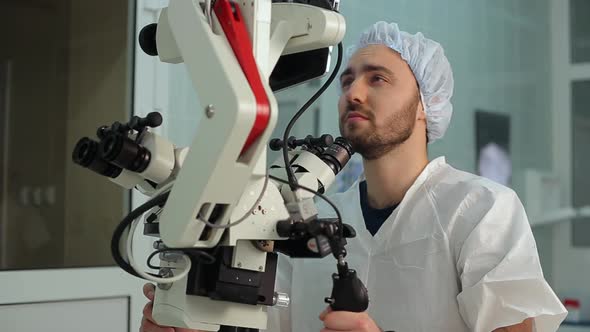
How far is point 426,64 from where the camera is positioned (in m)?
1.68

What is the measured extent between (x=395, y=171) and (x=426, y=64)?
0.93 feet

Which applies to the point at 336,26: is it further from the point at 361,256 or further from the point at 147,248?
the point at 147,248

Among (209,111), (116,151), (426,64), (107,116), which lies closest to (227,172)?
(209,111)

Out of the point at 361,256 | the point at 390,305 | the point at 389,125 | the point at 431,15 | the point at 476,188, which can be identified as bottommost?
the point at 390,305

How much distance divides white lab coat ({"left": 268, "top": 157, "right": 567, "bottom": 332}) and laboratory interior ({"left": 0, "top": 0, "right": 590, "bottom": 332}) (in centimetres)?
8

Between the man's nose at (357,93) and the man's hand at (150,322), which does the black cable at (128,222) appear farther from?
the man's nose at (357,93)

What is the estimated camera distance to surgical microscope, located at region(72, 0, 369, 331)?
33.3 inches

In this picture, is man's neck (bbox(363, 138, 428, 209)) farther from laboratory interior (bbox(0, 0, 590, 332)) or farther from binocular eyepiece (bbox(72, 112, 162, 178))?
binocular eyepiece (bbox(72, 112, 162, 178))

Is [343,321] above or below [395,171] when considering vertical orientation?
below

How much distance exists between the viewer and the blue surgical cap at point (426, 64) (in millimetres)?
1676

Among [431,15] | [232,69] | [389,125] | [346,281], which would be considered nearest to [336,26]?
[232,69]

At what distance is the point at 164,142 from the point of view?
3.24 ft

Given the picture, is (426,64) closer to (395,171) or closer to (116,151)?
(395,171)

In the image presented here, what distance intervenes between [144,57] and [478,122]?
5.89ft
